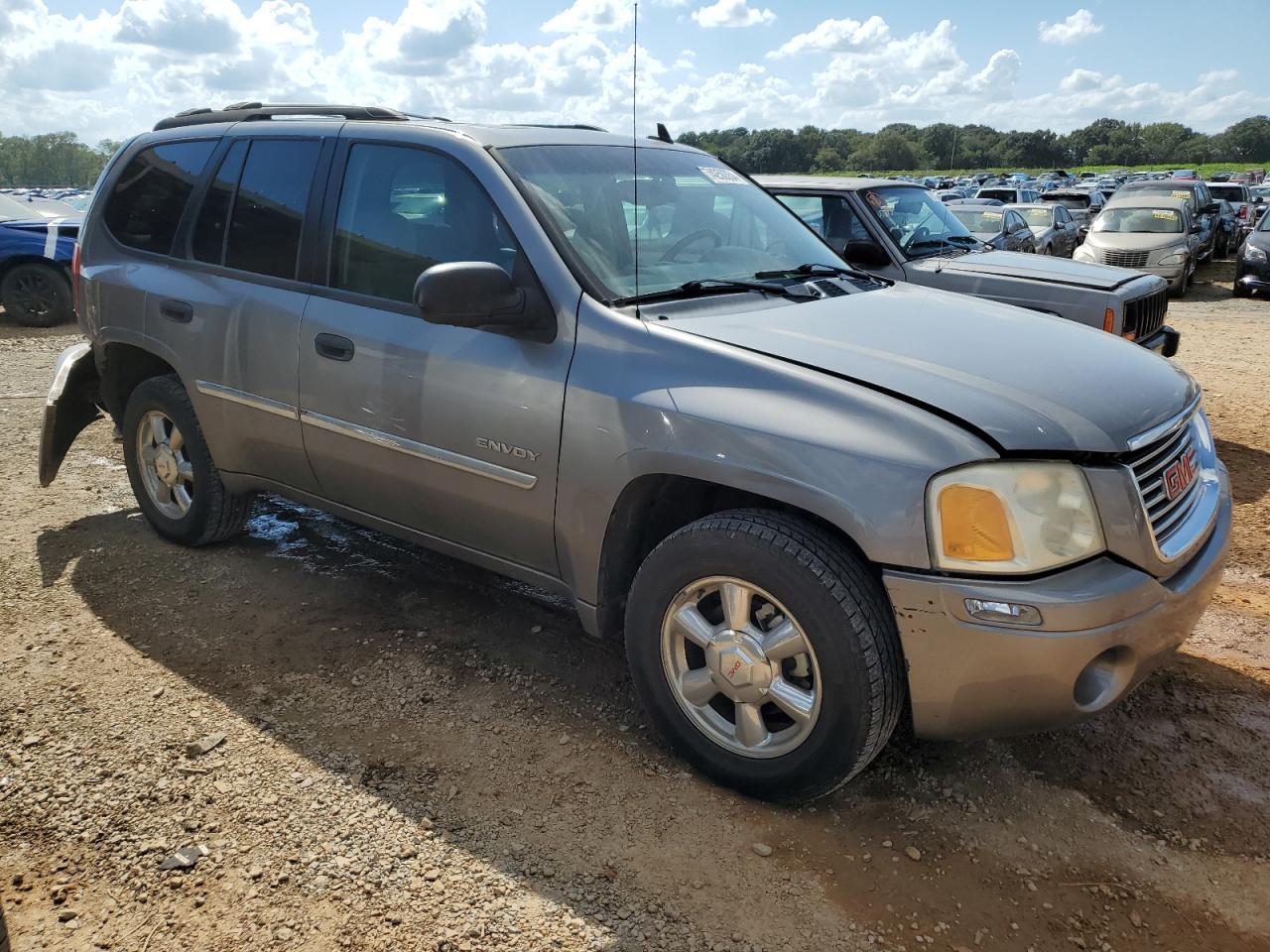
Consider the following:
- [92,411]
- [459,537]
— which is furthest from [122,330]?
[459,537]

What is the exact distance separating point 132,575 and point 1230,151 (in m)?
119

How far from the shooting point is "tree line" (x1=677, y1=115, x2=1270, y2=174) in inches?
3915

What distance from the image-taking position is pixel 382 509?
11.9ft

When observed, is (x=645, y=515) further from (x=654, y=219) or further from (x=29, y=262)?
(x=29, y=262)

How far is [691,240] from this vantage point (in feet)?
11.4

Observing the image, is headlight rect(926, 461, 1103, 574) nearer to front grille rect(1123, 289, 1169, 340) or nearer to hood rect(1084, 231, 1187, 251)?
front grille rect(1123, 289, 1169, 340)

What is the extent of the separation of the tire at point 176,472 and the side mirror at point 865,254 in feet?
13.2

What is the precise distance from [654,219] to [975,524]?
5.43 feet

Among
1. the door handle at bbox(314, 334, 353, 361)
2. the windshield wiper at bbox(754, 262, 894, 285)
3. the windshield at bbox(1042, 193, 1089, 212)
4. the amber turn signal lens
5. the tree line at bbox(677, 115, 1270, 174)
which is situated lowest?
the amber turn signal lens

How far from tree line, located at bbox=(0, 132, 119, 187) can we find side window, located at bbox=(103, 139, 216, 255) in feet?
301

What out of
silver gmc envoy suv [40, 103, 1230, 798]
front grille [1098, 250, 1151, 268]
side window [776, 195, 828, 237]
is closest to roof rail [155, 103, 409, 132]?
silver gmc envoy suv [40, 103, 1230, 798]

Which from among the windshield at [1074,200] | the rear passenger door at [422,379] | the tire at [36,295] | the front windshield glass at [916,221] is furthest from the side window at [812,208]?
the windshield at [1074,200]

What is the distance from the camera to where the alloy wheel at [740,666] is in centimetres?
261

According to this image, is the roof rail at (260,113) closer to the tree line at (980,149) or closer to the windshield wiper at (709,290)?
the windshield wiper at (709,290)
